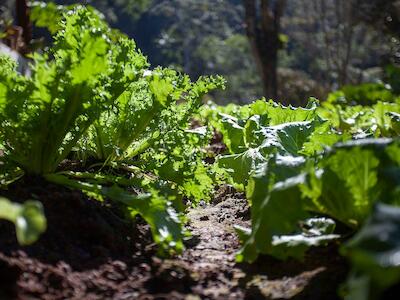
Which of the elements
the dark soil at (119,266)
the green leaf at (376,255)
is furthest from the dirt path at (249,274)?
the green leaf at (376,255)

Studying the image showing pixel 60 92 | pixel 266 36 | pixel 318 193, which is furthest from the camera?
pixel 266 36

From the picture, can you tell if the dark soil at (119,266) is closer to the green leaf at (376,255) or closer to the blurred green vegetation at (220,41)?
the green leaf at (376,255)

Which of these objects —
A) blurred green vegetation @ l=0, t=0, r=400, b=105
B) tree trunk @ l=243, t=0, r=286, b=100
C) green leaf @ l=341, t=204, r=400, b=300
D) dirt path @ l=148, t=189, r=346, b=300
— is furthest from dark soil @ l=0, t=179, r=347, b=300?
blurred green vegetation @ l=0, t=0, r=400, b=105

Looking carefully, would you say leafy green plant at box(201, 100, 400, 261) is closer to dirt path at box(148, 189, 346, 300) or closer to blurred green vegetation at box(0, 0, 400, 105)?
dirt path at box(148, 189, 346, 300)

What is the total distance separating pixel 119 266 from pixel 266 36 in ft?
28.1

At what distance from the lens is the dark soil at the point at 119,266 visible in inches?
57.9

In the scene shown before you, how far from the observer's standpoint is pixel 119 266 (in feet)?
5.54

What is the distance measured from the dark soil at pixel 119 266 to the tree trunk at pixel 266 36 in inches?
316

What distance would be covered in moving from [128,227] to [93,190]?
0.69 ft

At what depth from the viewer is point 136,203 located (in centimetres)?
189

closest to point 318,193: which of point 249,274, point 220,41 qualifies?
point 249,274

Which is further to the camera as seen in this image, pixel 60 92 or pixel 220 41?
pixel 220 41

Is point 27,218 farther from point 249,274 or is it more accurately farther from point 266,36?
point 266,36

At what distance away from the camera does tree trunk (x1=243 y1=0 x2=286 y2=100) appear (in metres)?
9.71
